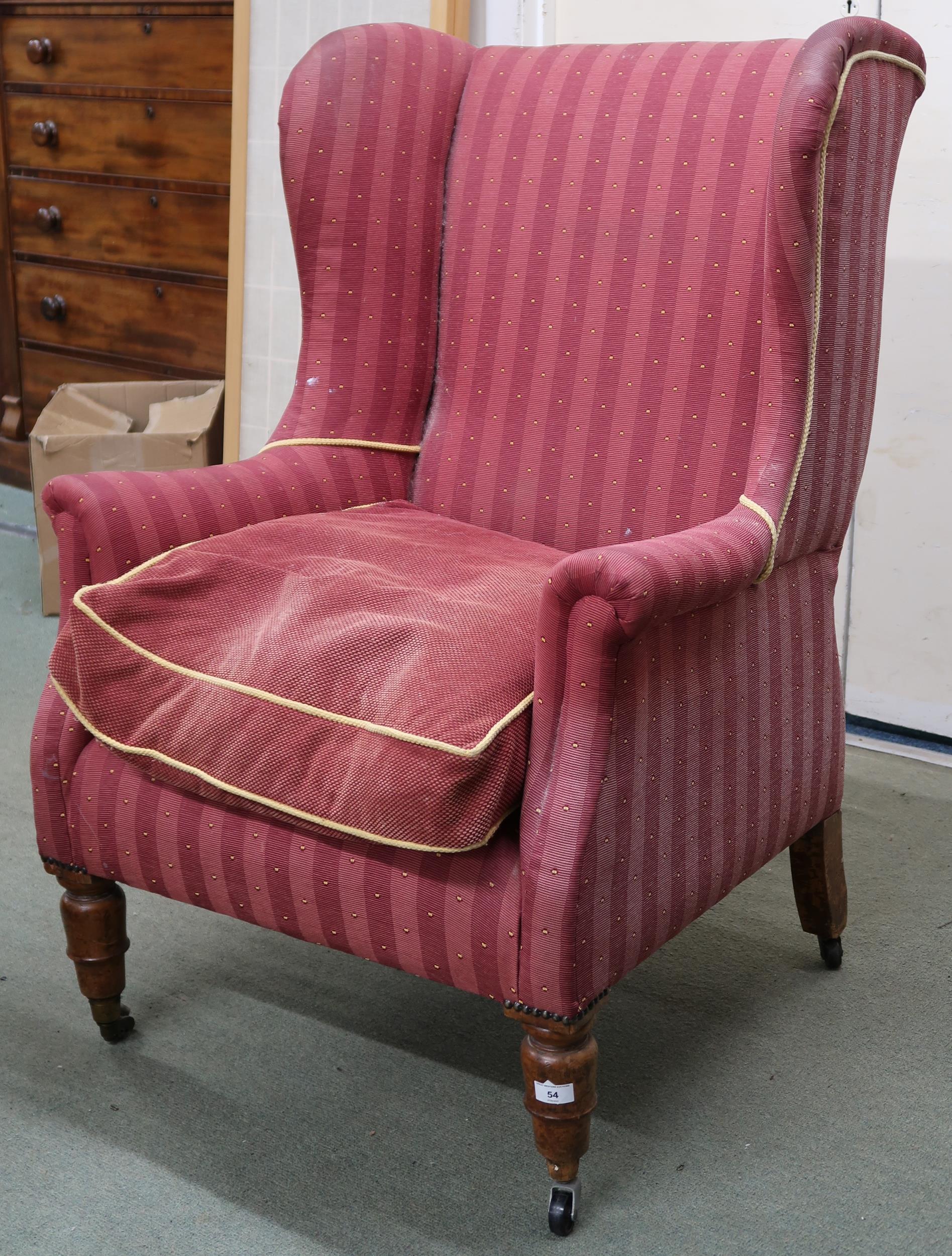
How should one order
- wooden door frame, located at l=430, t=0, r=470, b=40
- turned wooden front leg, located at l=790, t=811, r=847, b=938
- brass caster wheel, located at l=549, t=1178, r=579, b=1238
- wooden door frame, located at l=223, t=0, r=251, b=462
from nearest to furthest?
brass caster wheel, located at l=549, t=1178, r=579, b=1238, turned wooden front leg, located at l=790, t=811, r=847, b=938, wooden door frame, located at l=430, t=0, r=470, b=40, wooden door frame, located at l=223, t=0, r=251, b=462

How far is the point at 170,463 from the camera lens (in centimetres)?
258

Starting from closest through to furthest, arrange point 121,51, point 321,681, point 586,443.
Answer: point 321,681, point 586,443, point 121,51

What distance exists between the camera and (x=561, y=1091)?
1.06 metres

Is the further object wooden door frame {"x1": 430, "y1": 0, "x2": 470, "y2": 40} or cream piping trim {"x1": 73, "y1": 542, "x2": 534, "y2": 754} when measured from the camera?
wooden door frame {"x1": 430, "y1": 0, "x2": 470, "y2": 40}

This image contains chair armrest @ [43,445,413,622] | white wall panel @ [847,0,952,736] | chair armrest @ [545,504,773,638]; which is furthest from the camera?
white wall panel @ [847,0,952,736]

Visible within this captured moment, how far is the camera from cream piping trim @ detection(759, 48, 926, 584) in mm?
1131

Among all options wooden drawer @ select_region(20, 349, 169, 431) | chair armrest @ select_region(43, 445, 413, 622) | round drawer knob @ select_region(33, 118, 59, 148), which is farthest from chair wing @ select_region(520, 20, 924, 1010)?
round drawer knob @ select_region(33, 118, 59, 148)

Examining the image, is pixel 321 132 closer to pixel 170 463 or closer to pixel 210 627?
pixel 210 627

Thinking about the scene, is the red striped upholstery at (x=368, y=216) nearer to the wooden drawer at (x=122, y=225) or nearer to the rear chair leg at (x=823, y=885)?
the rear chair leg at (x=823, y=885)

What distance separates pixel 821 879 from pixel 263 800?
0.68 meters

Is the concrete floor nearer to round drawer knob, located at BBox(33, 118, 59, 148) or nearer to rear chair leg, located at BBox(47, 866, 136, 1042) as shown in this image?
rear chair leg, located at BBox(47, 866, 136, 1042)

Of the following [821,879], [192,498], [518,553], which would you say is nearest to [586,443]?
[518,553]

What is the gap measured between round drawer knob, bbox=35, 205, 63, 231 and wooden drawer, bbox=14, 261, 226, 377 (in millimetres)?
104

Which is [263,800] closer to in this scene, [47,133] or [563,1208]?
[563,1208]
